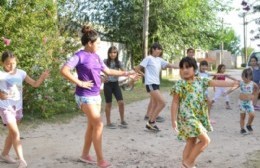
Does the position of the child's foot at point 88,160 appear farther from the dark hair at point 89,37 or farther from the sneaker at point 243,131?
the sneaker at point 243,131

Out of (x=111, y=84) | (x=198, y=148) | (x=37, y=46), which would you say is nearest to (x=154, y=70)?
(x=111, y=84)

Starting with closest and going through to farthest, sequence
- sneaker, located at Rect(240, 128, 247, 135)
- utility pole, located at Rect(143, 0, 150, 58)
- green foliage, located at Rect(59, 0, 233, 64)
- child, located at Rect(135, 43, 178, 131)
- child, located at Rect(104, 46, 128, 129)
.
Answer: sneaker, located at Rect(240, 128, 247, 135) → child, located at Rect(135, 43, 178, 131) → child, located at Rect(104, 46, 128, 129) → utility pole, located at Rect(143, 0, 150, 58) → green foliage, located at Rect(59, 0, 233, 64)

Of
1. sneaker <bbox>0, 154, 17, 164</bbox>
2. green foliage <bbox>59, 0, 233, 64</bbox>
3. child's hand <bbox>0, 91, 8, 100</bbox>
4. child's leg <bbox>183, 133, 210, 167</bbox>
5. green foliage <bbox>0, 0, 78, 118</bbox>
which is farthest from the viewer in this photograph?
green foliage <bbox>59, 0, 233, 64</bbox>

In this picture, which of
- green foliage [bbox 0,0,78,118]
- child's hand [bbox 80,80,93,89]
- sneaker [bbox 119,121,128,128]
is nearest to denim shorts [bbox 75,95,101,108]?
child's hand [bbox 80,80,93,89]

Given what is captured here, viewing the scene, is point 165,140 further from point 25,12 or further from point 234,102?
point 234,102

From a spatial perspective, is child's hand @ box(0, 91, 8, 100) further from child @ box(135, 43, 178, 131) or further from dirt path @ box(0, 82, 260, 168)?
child @ box(135, 43, 178, 131)

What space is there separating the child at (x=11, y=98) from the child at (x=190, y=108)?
1870 millimetres

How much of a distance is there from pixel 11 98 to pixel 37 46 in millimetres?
3994

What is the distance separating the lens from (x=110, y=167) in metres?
5.68

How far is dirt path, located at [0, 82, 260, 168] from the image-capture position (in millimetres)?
5934

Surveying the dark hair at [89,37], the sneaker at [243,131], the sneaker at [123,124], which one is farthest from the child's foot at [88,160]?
the sneaker at [243,131]

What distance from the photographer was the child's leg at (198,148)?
5172mm

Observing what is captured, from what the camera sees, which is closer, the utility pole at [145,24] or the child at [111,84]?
the child at [111,84]

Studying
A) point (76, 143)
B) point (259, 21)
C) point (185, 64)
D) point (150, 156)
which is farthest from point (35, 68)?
point (259, 21)
